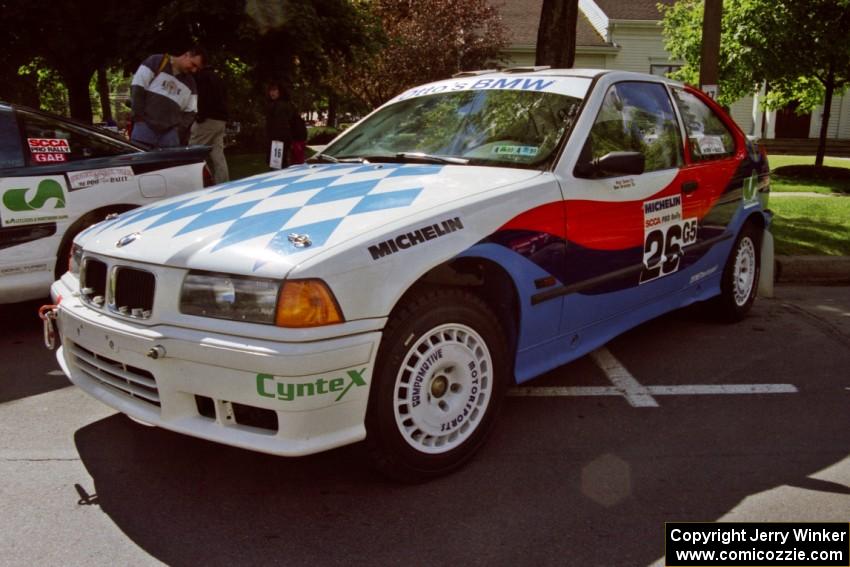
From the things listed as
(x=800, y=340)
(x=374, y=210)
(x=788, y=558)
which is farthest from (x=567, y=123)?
(x=800, y=340)

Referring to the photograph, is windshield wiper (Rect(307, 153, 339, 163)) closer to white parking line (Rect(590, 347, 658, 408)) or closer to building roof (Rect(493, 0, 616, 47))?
white parking line (Rect(590, 347, 658, 408))

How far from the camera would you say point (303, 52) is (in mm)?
14156

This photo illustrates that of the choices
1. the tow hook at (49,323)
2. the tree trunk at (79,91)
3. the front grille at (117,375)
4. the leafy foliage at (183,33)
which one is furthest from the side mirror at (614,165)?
the tree trunk at (79,91)

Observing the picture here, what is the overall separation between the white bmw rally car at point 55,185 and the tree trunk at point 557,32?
4.46 m

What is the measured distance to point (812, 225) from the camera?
901cm

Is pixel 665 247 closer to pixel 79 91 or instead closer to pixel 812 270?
pixel 812 270

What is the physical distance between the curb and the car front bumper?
5586 mm

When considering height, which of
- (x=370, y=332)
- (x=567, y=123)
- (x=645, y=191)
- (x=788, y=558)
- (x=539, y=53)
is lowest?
(x=788, y=558)

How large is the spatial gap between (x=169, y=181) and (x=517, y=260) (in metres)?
3.25

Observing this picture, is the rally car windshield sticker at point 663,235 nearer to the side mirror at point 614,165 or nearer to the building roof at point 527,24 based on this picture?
the side mirror at point 614,165

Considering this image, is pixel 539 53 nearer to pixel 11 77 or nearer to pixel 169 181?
pixel 169 181

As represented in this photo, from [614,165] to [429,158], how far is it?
0.89 meters

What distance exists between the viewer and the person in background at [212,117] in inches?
331

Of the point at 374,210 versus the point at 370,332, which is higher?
the point at 374,210
